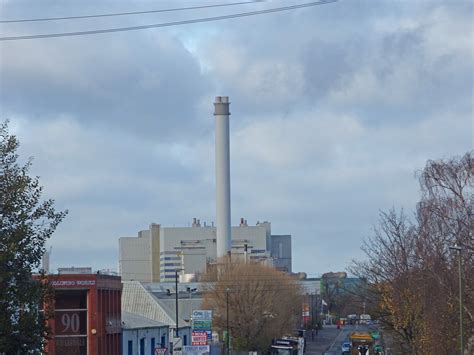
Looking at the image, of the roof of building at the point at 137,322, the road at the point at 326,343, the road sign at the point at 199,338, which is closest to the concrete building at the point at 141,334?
the roof of building at the point at 137,322

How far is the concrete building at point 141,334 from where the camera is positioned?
69.1 m

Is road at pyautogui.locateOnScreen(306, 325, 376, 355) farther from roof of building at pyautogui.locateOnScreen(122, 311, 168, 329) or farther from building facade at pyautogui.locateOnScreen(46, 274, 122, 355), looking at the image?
building facade at pyautogui.locateOnScreen(46, 274, 122, 355)

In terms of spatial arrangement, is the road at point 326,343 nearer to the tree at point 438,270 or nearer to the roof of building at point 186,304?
the roof of building at point 186,304

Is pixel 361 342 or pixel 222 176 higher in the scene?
pixel 222 176

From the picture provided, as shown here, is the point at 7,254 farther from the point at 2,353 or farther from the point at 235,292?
the point at 235,292

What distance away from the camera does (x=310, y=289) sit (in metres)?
169

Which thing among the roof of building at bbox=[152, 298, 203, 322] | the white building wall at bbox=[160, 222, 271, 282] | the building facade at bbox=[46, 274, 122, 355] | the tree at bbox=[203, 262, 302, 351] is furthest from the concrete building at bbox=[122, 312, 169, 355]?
the white building wall at bbox=[160, 222, 271, 282]

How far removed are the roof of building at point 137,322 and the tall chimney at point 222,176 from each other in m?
45.5

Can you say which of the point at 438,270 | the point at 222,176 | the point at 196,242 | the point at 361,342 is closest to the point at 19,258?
the point at 438,270

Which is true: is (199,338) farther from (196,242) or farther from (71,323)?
(196,242)

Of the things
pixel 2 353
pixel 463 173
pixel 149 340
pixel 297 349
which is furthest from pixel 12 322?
pixel 297 349

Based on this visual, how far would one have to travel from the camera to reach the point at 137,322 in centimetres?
7406

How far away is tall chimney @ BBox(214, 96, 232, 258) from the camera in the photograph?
125m

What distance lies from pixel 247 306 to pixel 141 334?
18.6 m
